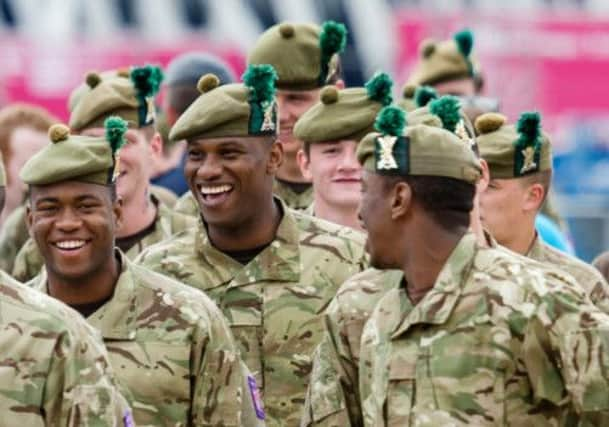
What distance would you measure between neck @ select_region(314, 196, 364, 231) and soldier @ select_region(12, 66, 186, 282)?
772 mm

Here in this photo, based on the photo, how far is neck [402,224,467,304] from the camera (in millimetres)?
9156

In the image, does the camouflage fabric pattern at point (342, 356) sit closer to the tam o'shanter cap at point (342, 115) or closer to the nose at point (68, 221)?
the nose at point (68, 221)

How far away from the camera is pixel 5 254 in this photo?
13516 mm

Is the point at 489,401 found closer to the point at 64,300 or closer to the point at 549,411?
the point at 549,411

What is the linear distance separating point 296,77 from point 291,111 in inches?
6.7

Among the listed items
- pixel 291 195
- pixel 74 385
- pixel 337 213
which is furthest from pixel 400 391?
pixel 291 195

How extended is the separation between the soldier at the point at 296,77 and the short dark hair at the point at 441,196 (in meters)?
3.75

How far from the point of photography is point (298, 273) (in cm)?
1121

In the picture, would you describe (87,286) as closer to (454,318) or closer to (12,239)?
(454,318)

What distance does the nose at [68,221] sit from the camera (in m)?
10.1

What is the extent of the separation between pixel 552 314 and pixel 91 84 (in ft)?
15.2

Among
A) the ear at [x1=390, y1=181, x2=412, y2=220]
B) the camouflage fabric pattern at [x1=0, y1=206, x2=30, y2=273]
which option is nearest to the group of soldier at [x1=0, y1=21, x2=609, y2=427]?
the ear at [x1=390, y1=181, x2=412, y2=220]

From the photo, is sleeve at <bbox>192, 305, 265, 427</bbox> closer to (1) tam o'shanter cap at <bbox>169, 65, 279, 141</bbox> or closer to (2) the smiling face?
(1) tam o'shanter cap at <bbox>169, 65, 279, 141</bbox>

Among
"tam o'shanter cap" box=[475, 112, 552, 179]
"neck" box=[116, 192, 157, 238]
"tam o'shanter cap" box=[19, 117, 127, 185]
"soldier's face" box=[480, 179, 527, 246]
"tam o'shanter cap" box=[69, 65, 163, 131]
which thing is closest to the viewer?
"tam o'shanter cap" box=[19, 117, 127, 185]
